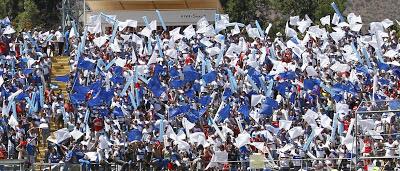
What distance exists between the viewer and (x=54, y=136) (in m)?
35.2

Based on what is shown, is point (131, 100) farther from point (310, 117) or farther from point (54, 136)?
point (310, 117)

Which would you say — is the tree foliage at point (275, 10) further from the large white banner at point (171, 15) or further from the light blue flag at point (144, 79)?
the light blue flag at point (144, 79)

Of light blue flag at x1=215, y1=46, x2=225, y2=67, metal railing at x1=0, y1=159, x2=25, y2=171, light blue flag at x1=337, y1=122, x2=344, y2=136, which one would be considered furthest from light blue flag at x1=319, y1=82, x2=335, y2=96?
metal railing at x1=0, y1=159, x2=25, y2=171

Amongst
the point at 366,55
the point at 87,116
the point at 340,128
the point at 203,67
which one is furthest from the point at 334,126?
the point at 87,116

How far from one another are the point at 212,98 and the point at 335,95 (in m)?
4.05

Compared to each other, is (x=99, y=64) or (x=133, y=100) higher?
(x=99, y=64)

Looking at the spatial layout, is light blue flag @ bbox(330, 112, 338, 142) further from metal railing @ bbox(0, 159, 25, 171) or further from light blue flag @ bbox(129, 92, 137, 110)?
metal railing @ bbox(0, 159, 25, 171)

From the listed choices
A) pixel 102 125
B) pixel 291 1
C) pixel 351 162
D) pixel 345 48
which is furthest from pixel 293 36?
pixel 291 1

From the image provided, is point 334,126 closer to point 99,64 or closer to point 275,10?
point 99,64

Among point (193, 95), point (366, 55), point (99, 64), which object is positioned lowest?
point (193, 95)

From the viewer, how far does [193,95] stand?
3706cm

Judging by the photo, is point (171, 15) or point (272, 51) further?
point (171, 15)

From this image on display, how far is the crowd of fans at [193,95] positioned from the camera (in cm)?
3362

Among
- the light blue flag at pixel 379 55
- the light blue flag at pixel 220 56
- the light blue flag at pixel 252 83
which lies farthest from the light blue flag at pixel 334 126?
the light blue flag at pixel 220 56
